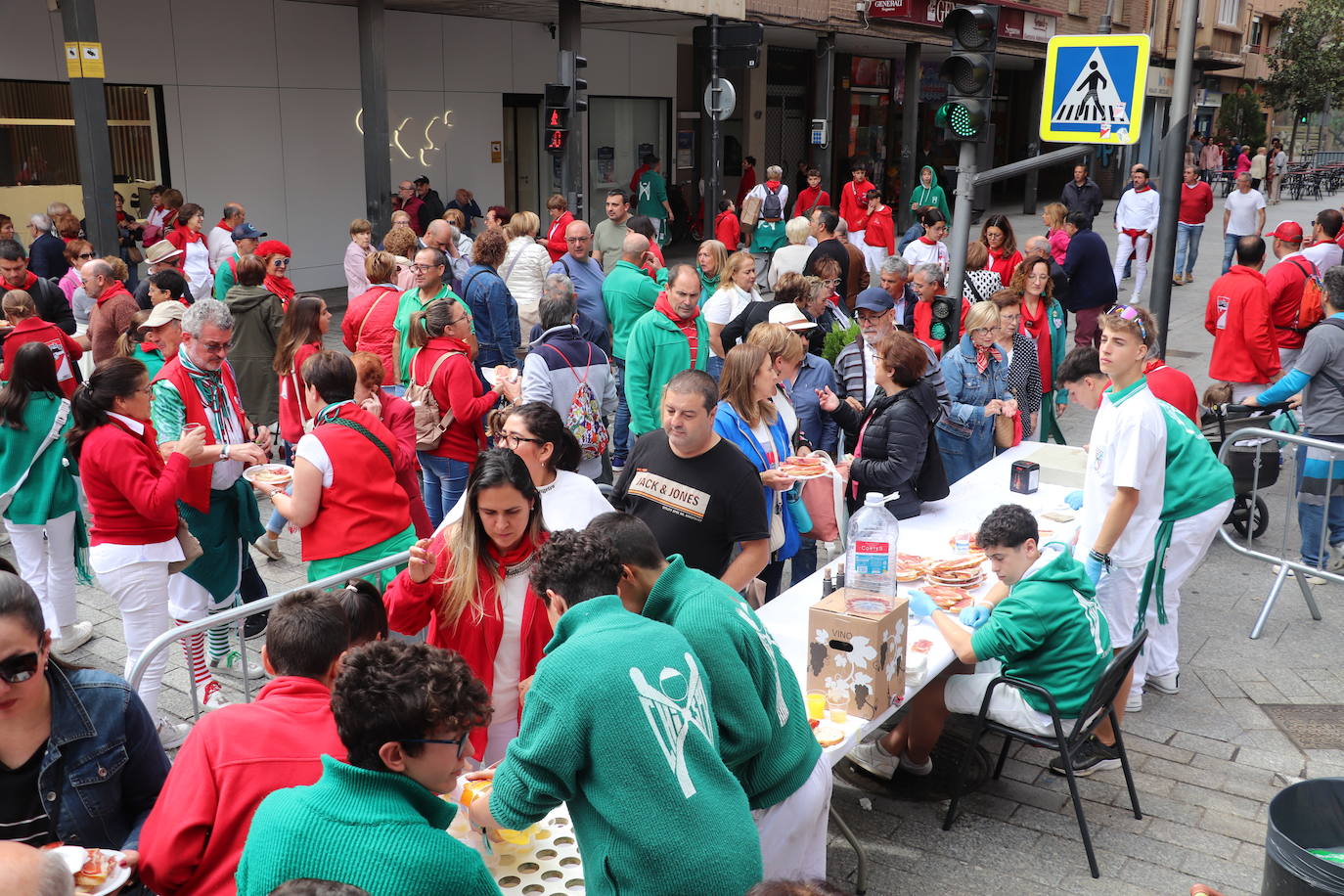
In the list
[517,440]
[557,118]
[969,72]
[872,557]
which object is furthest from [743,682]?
[557,118]

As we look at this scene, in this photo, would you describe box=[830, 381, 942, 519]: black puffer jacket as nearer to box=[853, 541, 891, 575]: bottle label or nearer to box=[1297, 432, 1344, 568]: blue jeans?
box=[853, 541, 891, 575]: bottle label

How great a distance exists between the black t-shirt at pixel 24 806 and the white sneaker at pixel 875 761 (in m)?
3.32

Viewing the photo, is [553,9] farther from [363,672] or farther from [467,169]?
[363,672]

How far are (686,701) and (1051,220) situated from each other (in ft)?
38.5

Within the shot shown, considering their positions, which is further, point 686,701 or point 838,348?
point 838,348

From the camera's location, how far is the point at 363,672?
2494 millimetres

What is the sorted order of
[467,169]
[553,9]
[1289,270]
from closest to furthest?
[1289,270]
[553,9]
[467,169]

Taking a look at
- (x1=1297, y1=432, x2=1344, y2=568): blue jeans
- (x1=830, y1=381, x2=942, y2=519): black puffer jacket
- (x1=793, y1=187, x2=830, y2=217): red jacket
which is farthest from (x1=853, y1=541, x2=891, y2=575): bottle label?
(x1=793, y1=187, x2=830, y2=217): red jacket

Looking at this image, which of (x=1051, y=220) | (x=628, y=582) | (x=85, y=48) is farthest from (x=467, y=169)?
(x=628, y=582)

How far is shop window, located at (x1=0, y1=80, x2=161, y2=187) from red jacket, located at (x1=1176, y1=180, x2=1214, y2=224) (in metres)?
15.3

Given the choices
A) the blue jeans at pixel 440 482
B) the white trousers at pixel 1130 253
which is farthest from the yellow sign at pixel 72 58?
the white trousers at pixel 1130 253

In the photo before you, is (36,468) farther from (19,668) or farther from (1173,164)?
(1173,164)

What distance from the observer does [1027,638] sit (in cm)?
448

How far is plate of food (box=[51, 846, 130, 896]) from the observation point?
2602 millimetres
